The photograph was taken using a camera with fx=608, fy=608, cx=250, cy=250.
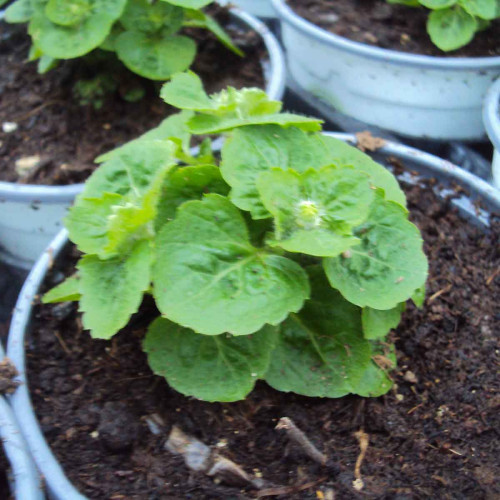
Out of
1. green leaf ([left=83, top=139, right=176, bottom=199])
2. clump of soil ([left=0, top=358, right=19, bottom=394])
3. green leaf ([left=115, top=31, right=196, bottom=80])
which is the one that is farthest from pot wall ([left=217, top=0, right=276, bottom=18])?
clump of soil ([left=0, top=358, right=19, bottom=394])

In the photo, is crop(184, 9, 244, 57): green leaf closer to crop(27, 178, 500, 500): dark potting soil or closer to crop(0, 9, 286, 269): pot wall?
crop(0, 9, 286, 269): pot wall

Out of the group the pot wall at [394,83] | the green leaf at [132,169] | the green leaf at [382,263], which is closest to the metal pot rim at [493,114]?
the pot wall at [394,83]

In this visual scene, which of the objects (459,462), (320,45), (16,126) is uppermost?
(320,45)

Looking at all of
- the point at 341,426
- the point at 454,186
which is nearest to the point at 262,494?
the point at 341,426

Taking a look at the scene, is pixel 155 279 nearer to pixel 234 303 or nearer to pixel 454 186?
pixel 234 303

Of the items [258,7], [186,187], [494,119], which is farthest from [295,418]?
[258,7]

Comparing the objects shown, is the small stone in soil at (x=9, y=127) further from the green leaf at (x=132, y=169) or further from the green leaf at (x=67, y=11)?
the green leaf at (x=132, y=169)
